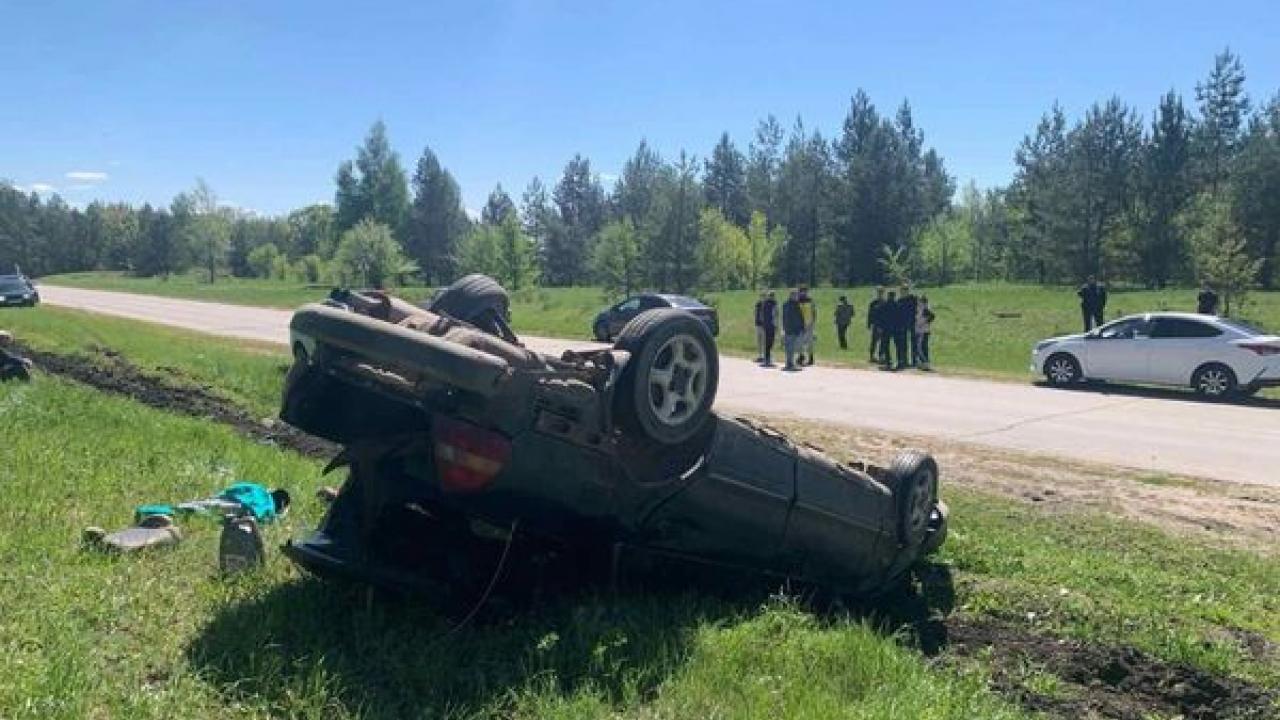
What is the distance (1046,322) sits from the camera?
33125 millimetres

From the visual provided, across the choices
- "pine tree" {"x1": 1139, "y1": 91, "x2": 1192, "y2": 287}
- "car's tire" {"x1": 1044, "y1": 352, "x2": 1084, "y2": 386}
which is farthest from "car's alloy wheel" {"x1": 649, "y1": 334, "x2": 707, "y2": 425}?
"pine tree" {"x1": 1139, "y1": 91, "x2": 1192, "y2": 287}

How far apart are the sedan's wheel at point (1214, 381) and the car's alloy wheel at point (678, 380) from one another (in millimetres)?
16012

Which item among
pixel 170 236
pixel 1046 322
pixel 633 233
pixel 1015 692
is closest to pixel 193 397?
pixel 1015 692

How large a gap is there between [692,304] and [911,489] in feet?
66.1

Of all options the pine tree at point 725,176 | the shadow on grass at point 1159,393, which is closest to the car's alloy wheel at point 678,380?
the shadow on grass at point 1159,393

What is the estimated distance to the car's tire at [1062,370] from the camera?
19.1 m

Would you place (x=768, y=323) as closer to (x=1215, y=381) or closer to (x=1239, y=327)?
(x=1215, y=381)

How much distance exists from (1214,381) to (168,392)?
16.3 metres

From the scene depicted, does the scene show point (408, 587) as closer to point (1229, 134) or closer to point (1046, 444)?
point (1046, 444)

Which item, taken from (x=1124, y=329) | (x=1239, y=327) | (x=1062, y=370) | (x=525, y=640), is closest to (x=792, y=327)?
(x=1062, y=370)

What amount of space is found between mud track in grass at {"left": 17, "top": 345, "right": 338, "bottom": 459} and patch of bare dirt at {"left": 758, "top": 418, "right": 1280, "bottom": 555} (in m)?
5.37

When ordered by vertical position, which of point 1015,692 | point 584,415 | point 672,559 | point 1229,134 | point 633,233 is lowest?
point 1015,692

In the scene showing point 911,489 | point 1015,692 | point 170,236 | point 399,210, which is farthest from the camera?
point 170,236

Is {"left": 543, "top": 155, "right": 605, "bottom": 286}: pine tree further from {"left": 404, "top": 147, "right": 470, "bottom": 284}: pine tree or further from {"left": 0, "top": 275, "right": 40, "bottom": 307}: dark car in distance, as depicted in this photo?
{"left": 0, "top": 275, "right": 40, "bottom": 307}: dark car in distance
